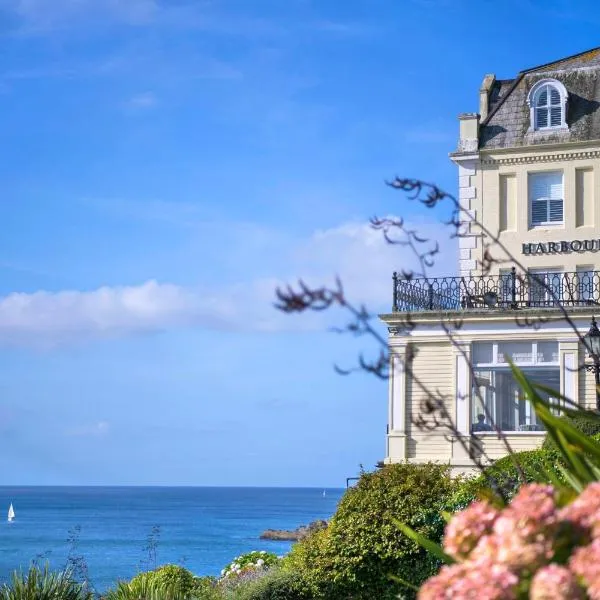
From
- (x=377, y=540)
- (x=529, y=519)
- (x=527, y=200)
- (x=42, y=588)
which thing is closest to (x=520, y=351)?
(x=527, y=200)

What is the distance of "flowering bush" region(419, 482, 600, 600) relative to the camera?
116 inches

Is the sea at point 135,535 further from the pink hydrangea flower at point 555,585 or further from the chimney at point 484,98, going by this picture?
the pink hydrangea flower at point 555,585

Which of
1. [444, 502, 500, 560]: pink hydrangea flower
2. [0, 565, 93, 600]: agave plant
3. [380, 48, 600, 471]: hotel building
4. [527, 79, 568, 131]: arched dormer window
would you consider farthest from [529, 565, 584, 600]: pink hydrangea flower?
[527, 79, 568, 131]: arched dormer window

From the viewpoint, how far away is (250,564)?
2391cm

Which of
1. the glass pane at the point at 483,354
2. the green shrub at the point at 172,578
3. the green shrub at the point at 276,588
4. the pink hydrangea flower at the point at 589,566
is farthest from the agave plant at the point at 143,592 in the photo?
the glass pane at the point at 483,354

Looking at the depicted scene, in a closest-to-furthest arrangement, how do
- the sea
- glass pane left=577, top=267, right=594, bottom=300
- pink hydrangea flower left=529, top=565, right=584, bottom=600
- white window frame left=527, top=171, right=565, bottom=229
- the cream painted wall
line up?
pink hydrangea flower left=529, top=565, right=584, bottom=600
glass pane left=577, top=267, right=594, bottom=300
the cream painted wall
white window frame left=527, top=171, right=565, bottom=229
the sea

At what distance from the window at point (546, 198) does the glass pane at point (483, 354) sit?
4992 millimetres

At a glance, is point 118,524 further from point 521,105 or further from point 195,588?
point 195,588

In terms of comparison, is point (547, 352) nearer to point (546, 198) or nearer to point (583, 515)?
point (546, 198)

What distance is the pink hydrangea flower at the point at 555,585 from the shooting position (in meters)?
2.91

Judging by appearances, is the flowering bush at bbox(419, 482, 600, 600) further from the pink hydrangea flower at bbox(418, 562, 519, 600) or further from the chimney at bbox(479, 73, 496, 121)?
the chimney at bbox(479, 73, 496, 121)

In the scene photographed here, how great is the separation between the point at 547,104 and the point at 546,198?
2552 millimetres

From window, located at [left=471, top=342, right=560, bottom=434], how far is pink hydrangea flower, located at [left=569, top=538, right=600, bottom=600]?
24.0m

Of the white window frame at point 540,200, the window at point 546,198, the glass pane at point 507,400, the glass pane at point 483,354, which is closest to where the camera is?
the glass pane at point 507,400
